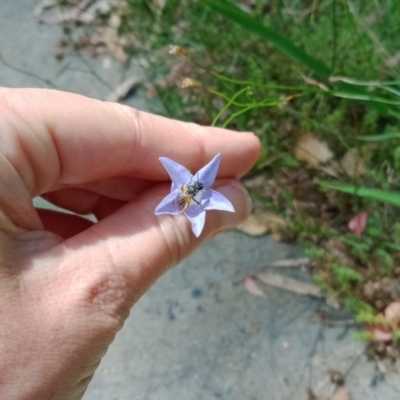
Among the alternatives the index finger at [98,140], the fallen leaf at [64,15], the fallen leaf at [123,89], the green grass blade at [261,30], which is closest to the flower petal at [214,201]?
the index finger at [98,140]

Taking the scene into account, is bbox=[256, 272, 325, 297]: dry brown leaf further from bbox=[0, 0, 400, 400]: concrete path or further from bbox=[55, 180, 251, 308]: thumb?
bbox=[55, 180, 251, 308]: thumb

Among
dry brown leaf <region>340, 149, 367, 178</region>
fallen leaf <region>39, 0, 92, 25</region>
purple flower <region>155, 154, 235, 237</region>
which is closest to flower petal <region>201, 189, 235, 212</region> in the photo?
purple flower <region>155, 154, 235, 237</region>

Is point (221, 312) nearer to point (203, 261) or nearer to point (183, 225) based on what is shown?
point (203, 261)

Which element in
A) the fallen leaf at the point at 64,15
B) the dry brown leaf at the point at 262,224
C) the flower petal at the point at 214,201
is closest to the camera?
the flower petal at the point at 214,201

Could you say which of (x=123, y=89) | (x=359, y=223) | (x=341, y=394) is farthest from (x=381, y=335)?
(x=123, y=89)

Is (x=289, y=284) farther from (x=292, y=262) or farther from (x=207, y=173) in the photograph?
(x=207, y=173)

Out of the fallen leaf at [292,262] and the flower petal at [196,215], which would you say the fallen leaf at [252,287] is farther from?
the flower petal at [196,215]

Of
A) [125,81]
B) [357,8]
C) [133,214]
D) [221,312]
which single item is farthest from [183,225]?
[125,81]
